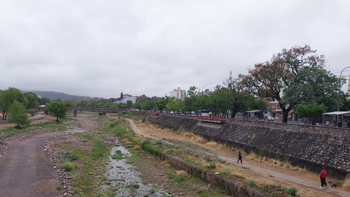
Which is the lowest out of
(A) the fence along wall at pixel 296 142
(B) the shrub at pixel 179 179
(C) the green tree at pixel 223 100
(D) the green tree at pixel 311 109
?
(B) the shrub at pixel 179 179

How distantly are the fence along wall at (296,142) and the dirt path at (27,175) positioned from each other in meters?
21.7

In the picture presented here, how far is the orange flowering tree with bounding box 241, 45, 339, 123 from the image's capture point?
108 ft

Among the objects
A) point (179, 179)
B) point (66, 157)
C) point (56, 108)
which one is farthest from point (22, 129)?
point (179, 179)

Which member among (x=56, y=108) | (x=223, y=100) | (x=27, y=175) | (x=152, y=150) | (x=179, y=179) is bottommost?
(x=179, y=179)

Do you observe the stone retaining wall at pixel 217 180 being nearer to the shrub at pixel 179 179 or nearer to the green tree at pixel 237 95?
the shrub at pixel 179 179

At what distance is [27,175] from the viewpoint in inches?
690

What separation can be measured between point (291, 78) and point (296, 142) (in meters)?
14.0

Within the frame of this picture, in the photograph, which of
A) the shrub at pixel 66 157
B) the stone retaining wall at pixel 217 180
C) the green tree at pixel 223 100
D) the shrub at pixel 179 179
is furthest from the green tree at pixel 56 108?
the shrub at pixel 179 179

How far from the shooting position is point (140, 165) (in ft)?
82.4

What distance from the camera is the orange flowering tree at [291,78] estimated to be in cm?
3284

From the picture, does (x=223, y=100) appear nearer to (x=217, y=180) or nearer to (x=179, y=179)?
(x=179, y=179)

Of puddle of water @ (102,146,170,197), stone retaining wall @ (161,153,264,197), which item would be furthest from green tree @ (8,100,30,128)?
stone retaining wall @ (161,153,264,197)

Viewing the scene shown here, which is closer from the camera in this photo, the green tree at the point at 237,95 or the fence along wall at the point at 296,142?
the fence along wall at the point at 296,142

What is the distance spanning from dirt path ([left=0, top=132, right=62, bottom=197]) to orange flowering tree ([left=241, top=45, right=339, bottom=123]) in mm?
31348
